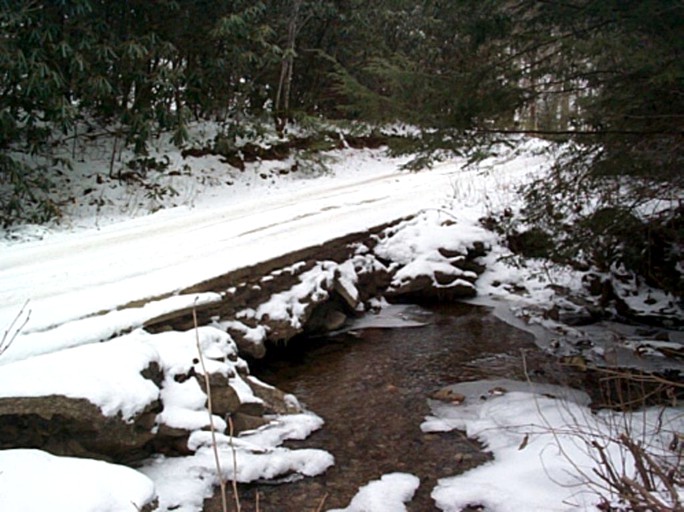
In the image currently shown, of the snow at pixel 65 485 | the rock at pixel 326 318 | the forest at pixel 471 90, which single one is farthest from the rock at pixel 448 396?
the snow at pixel 65 485

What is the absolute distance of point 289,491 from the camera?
368 cm

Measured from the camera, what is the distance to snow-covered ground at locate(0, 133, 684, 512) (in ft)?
10.4

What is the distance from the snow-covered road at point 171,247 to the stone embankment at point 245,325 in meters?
0.28

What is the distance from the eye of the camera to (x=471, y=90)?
196 inches

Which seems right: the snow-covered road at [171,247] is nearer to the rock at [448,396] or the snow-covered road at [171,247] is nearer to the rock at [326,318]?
the rock at [326,318]

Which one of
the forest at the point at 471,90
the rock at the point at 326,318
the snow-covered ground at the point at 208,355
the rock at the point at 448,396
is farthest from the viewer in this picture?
the rock at the point at 326,318

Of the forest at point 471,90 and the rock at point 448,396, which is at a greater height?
the forest at point 471,90

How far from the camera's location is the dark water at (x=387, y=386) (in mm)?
3781

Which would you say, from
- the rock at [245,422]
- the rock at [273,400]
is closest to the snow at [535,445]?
the rock at [273,400]

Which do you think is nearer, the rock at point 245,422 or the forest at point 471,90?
the rock at point 245,422

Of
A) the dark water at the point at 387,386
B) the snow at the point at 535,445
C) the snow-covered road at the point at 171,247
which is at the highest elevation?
the snow-covered road at the point at 171,247

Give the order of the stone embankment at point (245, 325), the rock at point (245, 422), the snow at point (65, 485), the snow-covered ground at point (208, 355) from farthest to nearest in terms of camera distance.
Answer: the rock at point (245, 422)
the stone embankment at point (245, 325)
the snow-covered ground at point (208, 355)
the snow at point (65, 485)

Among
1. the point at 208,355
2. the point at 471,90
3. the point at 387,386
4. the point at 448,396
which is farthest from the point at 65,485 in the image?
the point at 471,90

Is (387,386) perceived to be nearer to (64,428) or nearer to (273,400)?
(273,400)
